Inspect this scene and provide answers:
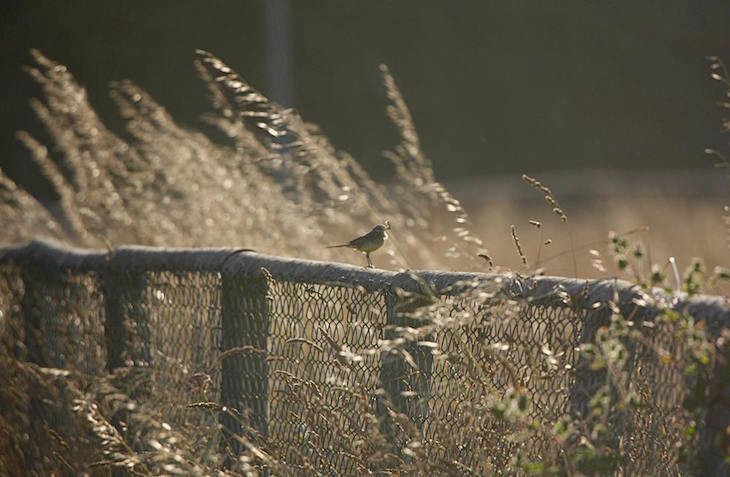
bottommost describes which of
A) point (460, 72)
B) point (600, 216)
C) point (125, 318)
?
point (125, 318)

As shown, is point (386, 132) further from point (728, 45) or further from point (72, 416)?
point (72, 416)

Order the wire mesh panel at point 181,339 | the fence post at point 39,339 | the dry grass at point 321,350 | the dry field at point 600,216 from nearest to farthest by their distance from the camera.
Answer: the dry grass at point 321,350 → the wire mesh panel at point 181,339 → the fence post at point 39,339 → the dry field at point 600,216

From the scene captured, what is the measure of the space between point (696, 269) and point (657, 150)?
29.3 m

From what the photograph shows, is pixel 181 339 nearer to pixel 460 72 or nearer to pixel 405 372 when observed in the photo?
pixel 405 372

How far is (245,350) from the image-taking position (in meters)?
3.35

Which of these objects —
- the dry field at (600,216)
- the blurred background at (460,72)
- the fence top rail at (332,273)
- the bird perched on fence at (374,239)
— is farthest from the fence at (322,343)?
the blurred background at (460,72)

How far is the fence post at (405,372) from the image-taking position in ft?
9.41

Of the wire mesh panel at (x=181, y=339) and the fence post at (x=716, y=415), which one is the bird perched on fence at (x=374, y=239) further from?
the fence post at (x=716, y=415)

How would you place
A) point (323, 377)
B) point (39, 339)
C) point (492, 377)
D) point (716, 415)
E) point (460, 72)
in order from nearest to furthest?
point (716, 415) → point (492, 377) → point (323, 377) → point (39, 339) → point (460, 72)

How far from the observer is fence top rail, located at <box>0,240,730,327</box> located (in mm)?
Result: 2363

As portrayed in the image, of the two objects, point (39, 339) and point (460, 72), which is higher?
point (460, 72)

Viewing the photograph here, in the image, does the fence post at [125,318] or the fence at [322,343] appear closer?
the fence at [322,343]

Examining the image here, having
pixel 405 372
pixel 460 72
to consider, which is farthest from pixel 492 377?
pixel 460 72

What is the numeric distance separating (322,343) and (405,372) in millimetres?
407
